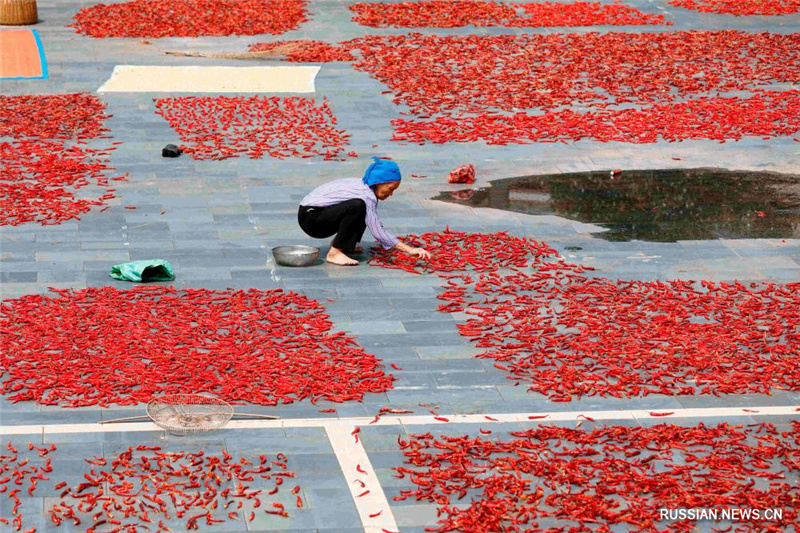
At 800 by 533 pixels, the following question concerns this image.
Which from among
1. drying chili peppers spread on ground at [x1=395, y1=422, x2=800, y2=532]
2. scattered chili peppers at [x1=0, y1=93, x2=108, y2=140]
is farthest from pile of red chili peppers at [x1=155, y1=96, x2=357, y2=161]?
drying chili peppers spread on ground at [x1=395, y1=422, x2=800, y2=532]

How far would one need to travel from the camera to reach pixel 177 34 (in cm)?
2170

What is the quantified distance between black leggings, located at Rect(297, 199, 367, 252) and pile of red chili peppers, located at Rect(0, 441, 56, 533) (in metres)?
4.23

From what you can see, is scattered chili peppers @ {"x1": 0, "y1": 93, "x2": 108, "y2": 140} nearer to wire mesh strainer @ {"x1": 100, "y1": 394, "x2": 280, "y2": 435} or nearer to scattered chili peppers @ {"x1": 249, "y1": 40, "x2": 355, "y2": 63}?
scattered chili peppers @ {"x1": 249, "y1": 40, "x2": 355, "y2": 63}

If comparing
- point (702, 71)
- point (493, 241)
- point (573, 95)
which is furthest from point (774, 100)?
point (493, 241)

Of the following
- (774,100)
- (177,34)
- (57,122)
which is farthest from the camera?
(177,34)

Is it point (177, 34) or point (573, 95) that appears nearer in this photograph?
point (573, 95)

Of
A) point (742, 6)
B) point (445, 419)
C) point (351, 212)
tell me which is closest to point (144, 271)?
point (351, 212)

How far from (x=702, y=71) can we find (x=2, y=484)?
593 inches

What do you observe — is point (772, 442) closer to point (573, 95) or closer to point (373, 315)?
point (373, 315)

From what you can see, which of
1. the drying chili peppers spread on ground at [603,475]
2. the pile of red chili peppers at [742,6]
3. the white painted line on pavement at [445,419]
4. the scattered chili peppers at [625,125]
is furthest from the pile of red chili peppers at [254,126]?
the pile of red chili peppers at [742,6]

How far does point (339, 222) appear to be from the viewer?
38.5 ft

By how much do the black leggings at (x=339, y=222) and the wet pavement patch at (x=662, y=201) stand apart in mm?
2368

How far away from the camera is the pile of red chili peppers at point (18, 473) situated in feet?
24.3

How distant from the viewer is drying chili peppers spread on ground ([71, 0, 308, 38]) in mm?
21859
